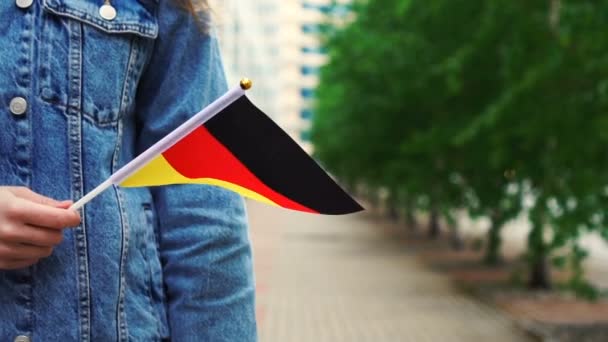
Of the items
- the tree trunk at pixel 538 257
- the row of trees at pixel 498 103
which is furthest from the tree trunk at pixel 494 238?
the tree trunk at pixel 538 257

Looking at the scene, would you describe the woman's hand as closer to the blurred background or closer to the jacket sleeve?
the jacket sleeve

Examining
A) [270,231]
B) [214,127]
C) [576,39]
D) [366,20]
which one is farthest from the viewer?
[270,231]

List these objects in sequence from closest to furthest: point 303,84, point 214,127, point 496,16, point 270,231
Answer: point 214,127 < point 496,16 < point 270,231 < point 303,84

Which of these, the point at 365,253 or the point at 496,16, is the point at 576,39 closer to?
the point at 496,16

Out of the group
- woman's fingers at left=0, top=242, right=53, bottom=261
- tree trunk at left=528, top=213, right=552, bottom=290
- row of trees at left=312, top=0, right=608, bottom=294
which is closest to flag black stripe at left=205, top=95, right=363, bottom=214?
woman's fingers at left=0, top=242, right=53, bottom=261

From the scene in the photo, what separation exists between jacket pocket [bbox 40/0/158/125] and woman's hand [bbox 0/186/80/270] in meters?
0.17

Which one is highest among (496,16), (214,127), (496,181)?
(496,16)

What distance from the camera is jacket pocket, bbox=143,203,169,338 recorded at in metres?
1.42

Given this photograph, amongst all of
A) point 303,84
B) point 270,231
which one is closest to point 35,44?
point 270,231

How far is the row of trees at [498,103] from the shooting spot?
A: 9305mm

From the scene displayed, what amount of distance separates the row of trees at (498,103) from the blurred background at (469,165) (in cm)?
2

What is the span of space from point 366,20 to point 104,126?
51.1 feet

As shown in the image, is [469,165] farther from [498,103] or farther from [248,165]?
[248,165]

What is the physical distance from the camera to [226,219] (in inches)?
57.9
